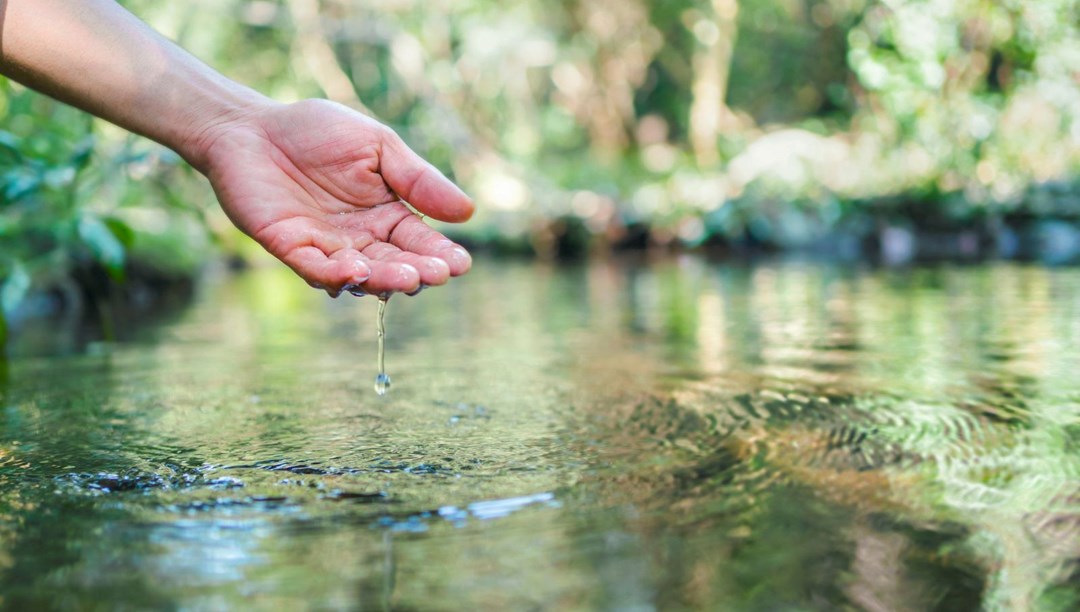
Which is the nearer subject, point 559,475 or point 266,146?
point 559,475

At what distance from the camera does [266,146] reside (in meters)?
2.62

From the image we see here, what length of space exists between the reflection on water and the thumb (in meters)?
0.56

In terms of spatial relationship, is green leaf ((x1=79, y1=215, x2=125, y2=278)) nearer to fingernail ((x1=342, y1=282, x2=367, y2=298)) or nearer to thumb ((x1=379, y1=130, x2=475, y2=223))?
thumb ((x1=379, y1=130, x2=475, y2=223))

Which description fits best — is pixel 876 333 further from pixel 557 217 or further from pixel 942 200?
pixel 557 217

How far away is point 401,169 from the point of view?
8.41ft

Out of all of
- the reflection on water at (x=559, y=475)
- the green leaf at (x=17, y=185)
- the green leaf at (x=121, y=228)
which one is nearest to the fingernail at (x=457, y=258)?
the reflection on water at (x=559, y=475)

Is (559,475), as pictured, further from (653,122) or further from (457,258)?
(653,122)

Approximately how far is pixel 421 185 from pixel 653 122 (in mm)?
22010

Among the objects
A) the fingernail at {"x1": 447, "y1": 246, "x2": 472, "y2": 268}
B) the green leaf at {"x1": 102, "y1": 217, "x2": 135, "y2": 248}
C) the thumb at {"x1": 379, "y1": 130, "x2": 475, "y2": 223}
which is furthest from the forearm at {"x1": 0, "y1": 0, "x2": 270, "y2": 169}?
the green leaf at {"x1": 102, "y1": 217, "x2": 135, "y2": 248}

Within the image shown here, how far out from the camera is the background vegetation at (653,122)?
7.45 m

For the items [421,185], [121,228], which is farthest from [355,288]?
[121,228]

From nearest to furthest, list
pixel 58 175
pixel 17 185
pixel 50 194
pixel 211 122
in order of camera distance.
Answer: pixel 211 122 → pixel 17 185 → pixel 58 175 → pixel 50 194

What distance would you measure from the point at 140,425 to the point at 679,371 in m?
1.82

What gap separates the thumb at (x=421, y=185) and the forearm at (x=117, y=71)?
38 centimetres
